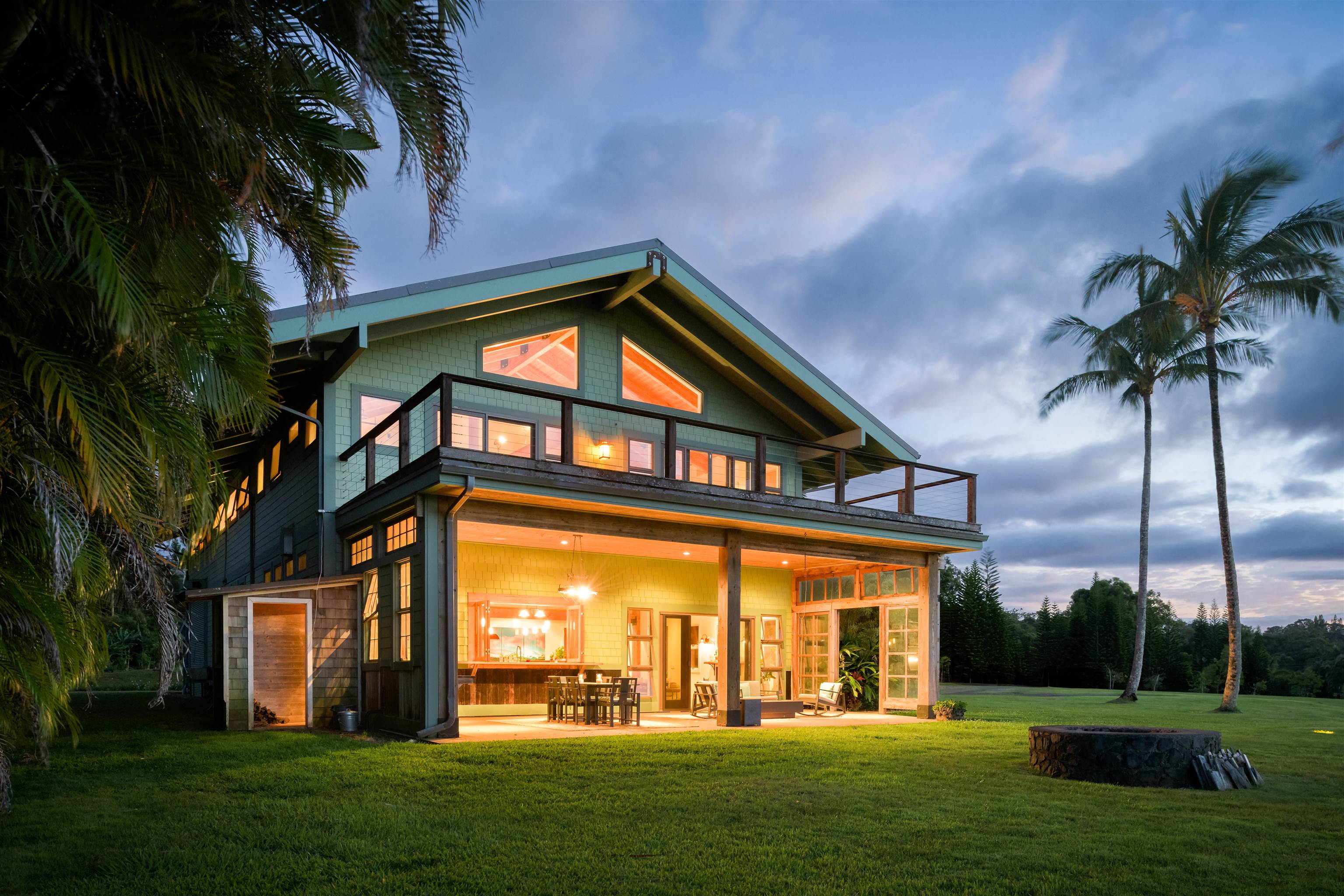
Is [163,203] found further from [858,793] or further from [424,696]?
[424,696]

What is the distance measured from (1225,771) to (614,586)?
10.4 m

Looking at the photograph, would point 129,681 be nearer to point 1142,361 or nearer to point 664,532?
point 664,532

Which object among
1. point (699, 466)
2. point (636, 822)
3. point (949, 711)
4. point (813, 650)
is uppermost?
point (699, 466)

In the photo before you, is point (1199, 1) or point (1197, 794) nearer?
point (1197, 794)

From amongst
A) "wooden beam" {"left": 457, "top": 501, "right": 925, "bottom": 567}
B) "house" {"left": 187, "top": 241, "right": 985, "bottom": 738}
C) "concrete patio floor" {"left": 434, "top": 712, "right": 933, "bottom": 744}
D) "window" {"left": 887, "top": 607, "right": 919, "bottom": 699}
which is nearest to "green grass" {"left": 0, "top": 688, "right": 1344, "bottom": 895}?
"concrete patio floor" {"left": 434, "top": 712, "right": 933, "bottom": 744}

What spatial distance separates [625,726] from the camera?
522 inches

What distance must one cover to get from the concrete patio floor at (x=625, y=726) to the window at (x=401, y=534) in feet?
8.24

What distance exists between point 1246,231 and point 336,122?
68.0 feet

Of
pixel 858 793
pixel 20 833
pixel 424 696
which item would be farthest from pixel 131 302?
pixel 424 696

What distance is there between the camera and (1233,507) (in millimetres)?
39812

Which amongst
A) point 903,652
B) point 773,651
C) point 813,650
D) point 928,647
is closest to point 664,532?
point 928,647

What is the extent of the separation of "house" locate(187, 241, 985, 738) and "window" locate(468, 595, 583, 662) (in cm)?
4

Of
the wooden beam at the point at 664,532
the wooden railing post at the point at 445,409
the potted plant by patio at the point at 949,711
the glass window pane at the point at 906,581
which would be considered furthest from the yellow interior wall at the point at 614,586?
the wooden railing post at the point at 445,409

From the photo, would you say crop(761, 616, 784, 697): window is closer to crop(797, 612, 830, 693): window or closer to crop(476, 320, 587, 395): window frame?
crop(797, 612, 830, 693): window
